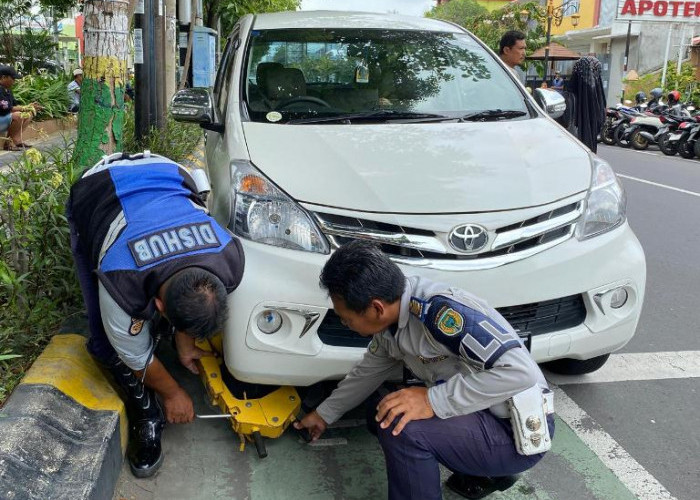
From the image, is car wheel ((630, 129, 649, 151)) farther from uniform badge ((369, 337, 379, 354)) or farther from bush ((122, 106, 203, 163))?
uniform badge ((369, 337, 379, 354))

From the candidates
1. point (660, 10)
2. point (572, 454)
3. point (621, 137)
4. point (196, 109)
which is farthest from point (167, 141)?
point (660, 10)

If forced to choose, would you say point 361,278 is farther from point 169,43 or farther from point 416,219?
point 169,43

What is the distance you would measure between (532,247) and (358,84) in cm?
165

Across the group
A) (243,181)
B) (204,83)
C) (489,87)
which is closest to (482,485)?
(243,181)

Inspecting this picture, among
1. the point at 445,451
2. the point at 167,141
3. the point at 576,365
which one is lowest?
the point at 576,365

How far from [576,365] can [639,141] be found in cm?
1297

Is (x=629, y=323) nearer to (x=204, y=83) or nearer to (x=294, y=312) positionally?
(x=294, y=312)

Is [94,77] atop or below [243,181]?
atop

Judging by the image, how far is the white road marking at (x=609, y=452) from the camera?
2633 millimetres

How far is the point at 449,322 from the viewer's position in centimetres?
215

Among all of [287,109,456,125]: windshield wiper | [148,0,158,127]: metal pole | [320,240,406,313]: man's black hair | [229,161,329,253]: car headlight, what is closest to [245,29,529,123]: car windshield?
[287,109,456,125]: windshield wiper

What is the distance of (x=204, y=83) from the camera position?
12.4 m

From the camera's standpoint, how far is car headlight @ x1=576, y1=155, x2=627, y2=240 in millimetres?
2926

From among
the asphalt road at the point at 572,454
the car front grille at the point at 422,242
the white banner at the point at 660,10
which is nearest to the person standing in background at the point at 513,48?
the asphalt road at the point at 572,454
